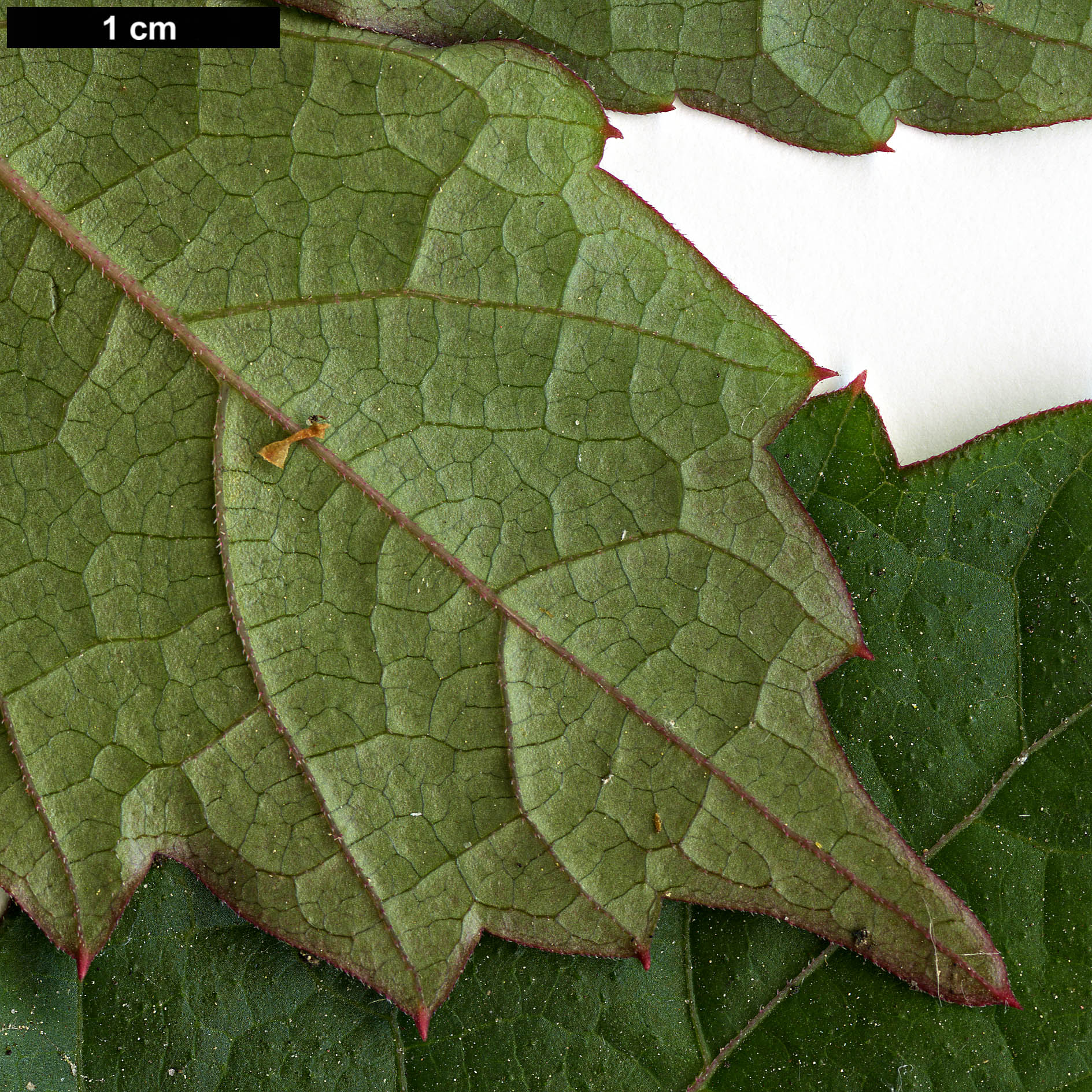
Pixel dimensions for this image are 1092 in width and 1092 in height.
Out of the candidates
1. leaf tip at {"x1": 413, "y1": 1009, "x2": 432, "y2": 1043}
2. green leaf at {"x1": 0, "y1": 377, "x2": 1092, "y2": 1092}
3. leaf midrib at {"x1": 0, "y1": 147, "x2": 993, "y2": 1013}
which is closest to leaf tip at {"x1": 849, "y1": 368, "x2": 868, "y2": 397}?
green leaf at {"x1": 0, "y1": 377, "x2": 1092, "y2": 1092}

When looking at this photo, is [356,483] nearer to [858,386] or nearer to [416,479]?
[416,479]

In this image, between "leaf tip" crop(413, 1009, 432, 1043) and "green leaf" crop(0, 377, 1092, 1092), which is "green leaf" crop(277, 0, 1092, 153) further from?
"leaf tip" crop(413, 1009, 432, 1043)

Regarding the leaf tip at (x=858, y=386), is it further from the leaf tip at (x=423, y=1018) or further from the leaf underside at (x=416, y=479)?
the leaf tip at (x=423, y=1018)

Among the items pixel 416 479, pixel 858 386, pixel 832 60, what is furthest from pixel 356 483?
pixel 832 60

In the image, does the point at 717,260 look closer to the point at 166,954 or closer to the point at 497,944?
the point at 497,944

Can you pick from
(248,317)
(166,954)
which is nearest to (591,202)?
(248,317)

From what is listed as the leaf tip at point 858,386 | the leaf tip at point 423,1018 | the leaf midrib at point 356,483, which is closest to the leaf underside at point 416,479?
the leaf midrib at point 356,483

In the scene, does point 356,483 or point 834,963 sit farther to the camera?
point 834,963
